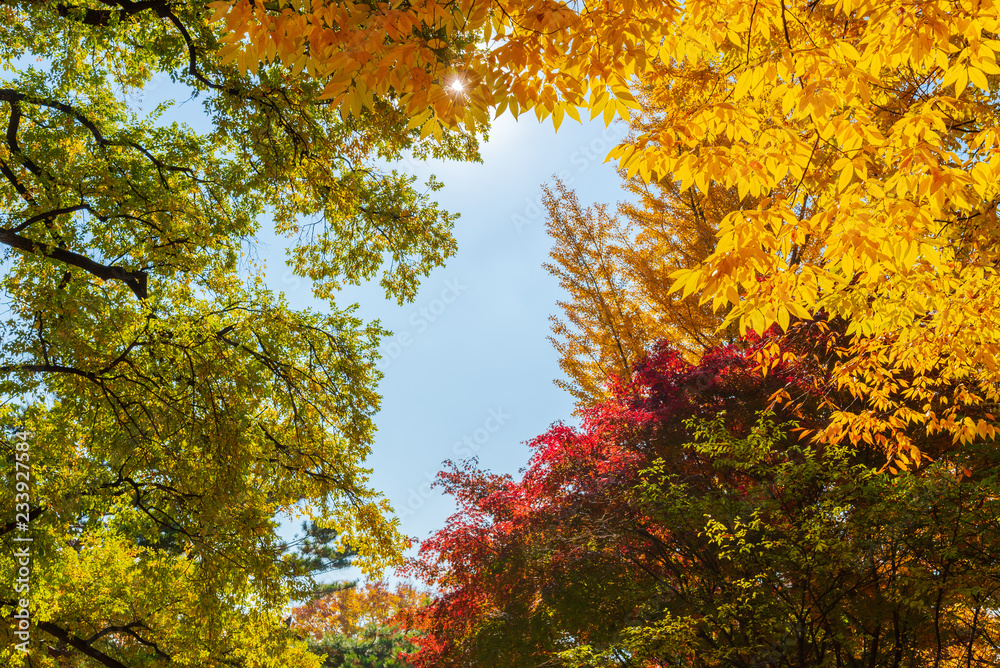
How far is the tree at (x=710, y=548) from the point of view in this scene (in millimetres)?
4762

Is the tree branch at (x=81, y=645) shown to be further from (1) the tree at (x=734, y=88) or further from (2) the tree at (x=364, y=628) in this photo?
(1) the tree at (x=734, y=88)

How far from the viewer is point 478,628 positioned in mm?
7359

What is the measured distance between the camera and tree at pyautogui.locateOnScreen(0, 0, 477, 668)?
4.97m

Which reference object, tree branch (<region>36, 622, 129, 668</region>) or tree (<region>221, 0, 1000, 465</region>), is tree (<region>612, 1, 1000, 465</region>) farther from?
tree branch (<region>36, 622, 129, 668</region>)

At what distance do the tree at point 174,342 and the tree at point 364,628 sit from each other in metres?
4.33

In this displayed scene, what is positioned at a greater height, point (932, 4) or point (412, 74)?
point (932, 4)

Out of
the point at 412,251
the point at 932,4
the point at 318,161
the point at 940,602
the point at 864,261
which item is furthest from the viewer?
the point at 412,251

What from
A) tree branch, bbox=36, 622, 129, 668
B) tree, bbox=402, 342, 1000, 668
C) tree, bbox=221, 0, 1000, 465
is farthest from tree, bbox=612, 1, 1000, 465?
tree branch, bbox=36, 622, 129, 668

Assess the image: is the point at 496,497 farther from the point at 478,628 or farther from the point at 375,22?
the point at 375,22

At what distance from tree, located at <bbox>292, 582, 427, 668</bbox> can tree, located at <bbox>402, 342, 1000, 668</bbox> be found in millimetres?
3232

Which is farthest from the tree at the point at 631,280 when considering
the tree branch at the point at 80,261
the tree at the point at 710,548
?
the tree branch at the point at 80,261

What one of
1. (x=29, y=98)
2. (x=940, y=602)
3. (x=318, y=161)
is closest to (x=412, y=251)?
(x=318, y=161)

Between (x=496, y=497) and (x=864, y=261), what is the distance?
267 inches

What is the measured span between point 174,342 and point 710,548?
6209 mm
